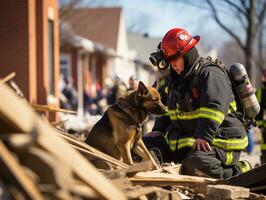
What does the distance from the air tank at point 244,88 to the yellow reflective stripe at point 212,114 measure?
22.6 inches

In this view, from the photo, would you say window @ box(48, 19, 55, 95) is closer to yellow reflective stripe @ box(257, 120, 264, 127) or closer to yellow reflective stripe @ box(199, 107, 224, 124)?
yellow reflective stripe @ box(257, 120, 264, 127)

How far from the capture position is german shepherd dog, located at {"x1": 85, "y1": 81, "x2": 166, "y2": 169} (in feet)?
19.8

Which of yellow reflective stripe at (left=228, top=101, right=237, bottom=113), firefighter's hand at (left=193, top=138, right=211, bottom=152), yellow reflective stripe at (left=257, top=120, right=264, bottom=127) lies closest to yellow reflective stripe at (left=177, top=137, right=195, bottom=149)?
firefighter's hand at (left=193, top=138, right=211, bottom=152)

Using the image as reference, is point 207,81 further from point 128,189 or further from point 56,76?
point 56,76

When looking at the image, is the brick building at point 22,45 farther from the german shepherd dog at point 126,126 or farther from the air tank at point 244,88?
the air tank at point 244,88

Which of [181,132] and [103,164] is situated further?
[181,132]

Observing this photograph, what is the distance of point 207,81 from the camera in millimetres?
5645

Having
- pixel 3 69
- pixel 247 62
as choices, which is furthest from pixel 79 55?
pixel 3 69

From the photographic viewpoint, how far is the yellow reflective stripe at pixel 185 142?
230 inches

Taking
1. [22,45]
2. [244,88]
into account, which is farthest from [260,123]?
[22,45]

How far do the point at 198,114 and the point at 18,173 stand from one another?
→ 343 centimetres

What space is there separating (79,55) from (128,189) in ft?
98.9

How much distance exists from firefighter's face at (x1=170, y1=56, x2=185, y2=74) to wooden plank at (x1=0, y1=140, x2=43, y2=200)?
354 cm

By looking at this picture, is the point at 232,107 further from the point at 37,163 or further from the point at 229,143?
the point at 37,163
